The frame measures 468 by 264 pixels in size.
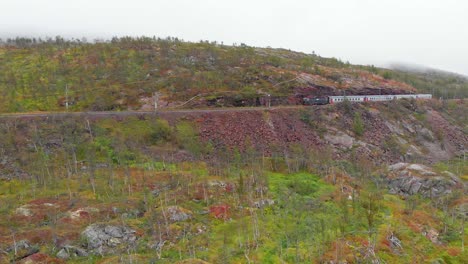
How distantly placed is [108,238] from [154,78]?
8507cm

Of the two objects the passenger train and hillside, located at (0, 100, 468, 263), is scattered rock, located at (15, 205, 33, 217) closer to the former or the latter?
hillside, located at (0, 100, 468, 263)

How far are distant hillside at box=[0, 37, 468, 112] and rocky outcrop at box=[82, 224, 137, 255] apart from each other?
6453 centimetres

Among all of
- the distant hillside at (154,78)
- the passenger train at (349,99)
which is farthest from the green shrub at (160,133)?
the passenger train at (349,99)

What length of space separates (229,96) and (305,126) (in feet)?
83.0

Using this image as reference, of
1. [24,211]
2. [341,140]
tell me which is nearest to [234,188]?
[24,211]

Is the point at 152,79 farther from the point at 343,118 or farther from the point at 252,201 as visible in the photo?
the point at 252,201

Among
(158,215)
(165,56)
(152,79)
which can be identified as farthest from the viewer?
(165,56)

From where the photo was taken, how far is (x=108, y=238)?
49.8 metres

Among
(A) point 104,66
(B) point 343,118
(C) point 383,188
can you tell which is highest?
(A) point 104,66

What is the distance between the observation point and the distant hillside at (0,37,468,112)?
116m

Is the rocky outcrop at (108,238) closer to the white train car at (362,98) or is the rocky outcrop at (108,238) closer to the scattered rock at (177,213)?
the scattered rock at (177,213)

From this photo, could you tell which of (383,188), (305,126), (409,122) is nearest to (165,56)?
(305,126)

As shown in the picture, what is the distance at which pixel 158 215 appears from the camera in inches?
2168

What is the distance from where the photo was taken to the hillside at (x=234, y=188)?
4900 cm
